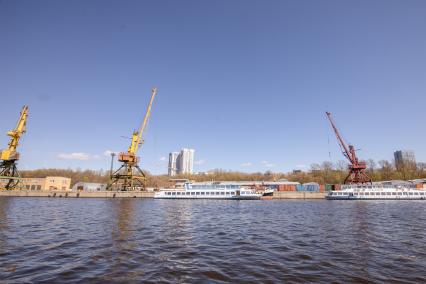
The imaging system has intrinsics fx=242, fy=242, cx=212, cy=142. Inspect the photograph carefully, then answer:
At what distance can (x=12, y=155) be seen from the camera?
84.8 meters

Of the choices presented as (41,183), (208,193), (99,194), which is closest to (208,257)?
(208,193)

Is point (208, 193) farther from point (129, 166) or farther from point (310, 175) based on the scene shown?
point (310, 175)

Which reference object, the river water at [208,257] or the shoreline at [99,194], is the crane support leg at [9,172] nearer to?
the shoreline at [99,194]

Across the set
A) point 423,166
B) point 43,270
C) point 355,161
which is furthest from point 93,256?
point 423,166

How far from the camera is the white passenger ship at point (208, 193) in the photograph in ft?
274

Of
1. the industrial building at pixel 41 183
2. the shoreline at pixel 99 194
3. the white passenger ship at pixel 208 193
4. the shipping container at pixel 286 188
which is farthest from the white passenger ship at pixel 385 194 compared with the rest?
the industrial building at pixel 41 183

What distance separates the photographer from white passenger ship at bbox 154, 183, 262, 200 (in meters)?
83.6

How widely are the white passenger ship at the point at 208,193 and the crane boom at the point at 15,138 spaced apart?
171 ft

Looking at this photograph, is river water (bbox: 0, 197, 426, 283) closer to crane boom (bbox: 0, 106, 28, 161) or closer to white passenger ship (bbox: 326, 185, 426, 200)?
white passenger ship (bbox: 326, 185, 426, 200)

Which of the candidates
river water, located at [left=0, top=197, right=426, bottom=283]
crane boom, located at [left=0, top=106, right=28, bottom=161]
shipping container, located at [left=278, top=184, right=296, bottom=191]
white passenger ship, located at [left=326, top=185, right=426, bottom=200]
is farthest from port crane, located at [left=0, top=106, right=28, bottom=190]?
white passenger ship, located at [left=326, top=185, right=426, bottom=200]

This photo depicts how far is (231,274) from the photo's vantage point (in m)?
9.79

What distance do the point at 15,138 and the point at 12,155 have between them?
6266 millimetres

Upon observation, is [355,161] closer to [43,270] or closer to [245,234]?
[245,234]

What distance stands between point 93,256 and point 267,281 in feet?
28.6
